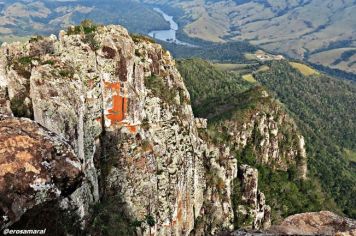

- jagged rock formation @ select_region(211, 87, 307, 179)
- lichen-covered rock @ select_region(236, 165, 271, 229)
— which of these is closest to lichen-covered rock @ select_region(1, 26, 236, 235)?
lichen-covered rock @ select_region(236, 165, 271, 229)

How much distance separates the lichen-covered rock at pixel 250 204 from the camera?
8775cm

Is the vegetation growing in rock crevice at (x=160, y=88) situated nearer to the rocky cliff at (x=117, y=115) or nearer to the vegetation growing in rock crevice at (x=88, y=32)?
the rocky cliff at (x=117, y=115)

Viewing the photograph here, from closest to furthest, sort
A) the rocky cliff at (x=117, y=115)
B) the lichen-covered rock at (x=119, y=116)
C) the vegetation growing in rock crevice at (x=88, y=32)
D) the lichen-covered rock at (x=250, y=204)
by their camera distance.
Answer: the rocky cliff at (x=117, y=115), the lichen-covered rock at (x=119, y=116), the vegetation growing in rock crevice at (x=88, y=32), the lichen-covered rock at (x=250, y=204)

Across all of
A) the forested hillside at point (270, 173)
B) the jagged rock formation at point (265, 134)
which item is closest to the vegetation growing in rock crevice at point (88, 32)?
the forested hillside at point (270, 173)

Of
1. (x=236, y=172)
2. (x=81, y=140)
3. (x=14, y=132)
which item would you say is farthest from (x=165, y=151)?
(x=236, y=172)

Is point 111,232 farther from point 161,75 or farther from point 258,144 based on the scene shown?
point 258,144

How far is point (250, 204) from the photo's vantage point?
9100 cm

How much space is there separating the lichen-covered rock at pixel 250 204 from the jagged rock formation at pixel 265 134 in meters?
40.9

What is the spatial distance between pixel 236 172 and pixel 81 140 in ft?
189

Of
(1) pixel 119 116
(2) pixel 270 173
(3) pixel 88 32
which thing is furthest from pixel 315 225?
(2) pixel 270 173

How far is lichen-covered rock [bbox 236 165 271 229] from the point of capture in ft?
288

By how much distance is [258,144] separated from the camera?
146875 mm

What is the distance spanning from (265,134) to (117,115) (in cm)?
10524

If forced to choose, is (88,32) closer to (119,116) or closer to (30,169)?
(119,116)
